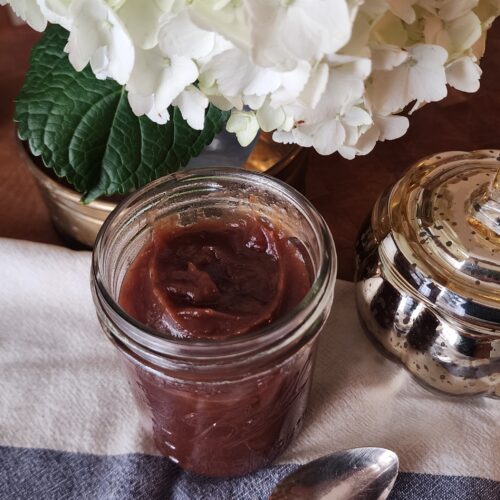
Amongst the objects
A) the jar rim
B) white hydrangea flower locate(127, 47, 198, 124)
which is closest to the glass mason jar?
the jar rim

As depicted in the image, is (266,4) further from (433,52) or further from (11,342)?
(11,342)

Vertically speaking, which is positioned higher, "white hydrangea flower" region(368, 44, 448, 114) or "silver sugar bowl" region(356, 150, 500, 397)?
"white hydrangea flower" region(368, 44, 448, 114)

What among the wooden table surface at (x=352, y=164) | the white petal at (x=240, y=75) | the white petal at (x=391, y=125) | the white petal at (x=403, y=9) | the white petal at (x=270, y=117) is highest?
the white petal at (x=403, y=9)

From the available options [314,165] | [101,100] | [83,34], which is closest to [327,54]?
[83,34]

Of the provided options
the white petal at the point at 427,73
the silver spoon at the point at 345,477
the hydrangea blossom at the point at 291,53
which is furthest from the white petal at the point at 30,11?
the silver spoon at the point at 345,477

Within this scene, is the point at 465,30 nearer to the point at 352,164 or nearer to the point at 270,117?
the point at 270,117

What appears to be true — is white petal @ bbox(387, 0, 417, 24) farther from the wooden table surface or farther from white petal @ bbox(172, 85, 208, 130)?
the wooden table surface

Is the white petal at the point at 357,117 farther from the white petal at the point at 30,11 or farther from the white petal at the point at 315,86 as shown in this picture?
the white petal at the point at 30,11
